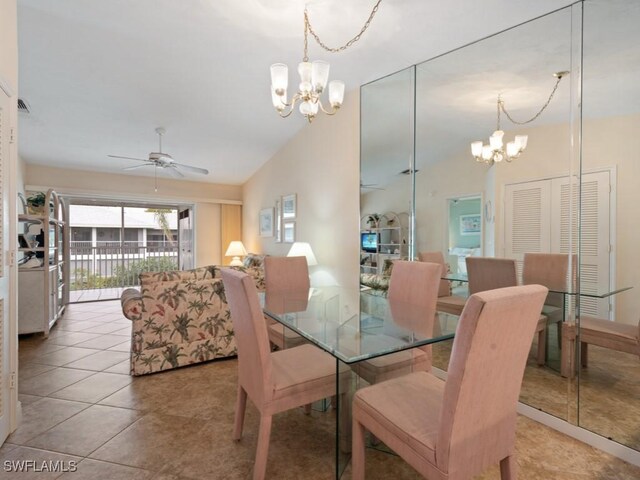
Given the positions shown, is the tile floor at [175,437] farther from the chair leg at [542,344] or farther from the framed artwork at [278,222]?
the framed artwork at [278,222]

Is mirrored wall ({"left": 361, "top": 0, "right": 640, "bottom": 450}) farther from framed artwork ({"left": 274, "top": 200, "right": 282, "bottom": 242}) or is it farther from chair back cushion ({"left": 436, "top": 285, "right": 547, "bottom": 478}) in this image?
framed artwork ({"left": 274, "top": 200, "right": 282, "bottom": 242})

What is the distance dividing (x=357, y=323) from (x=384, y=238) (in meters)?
1.68

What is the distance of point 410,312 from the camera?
201cm

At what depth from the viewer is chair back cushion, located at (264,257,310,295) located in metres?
2.79

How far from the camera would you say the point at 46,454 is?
1.62 m

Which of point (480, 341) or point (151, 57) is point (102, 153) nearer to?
point (151, 57)

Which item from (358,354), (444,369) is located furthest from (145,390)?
(444,369)

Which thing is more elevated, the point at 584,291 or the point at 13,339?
the point at 584,291

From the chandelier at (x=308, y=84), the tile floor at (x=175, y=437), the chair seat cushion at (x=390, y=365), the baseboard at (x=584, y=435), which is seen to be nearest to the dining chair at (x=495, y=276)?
the baseboard at (x=584, y=435)

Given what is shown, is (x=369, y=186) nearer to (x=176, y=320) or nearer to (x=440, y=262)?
(x=440, y=262)

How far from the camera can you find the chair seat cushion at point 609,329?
178 cm

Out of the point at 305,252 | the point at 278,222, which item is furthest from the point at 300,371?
the point at 278,222

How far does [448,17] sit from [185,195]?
17.8 ft

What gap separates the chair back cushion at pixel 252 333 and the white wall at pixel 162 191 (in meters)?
5.24
